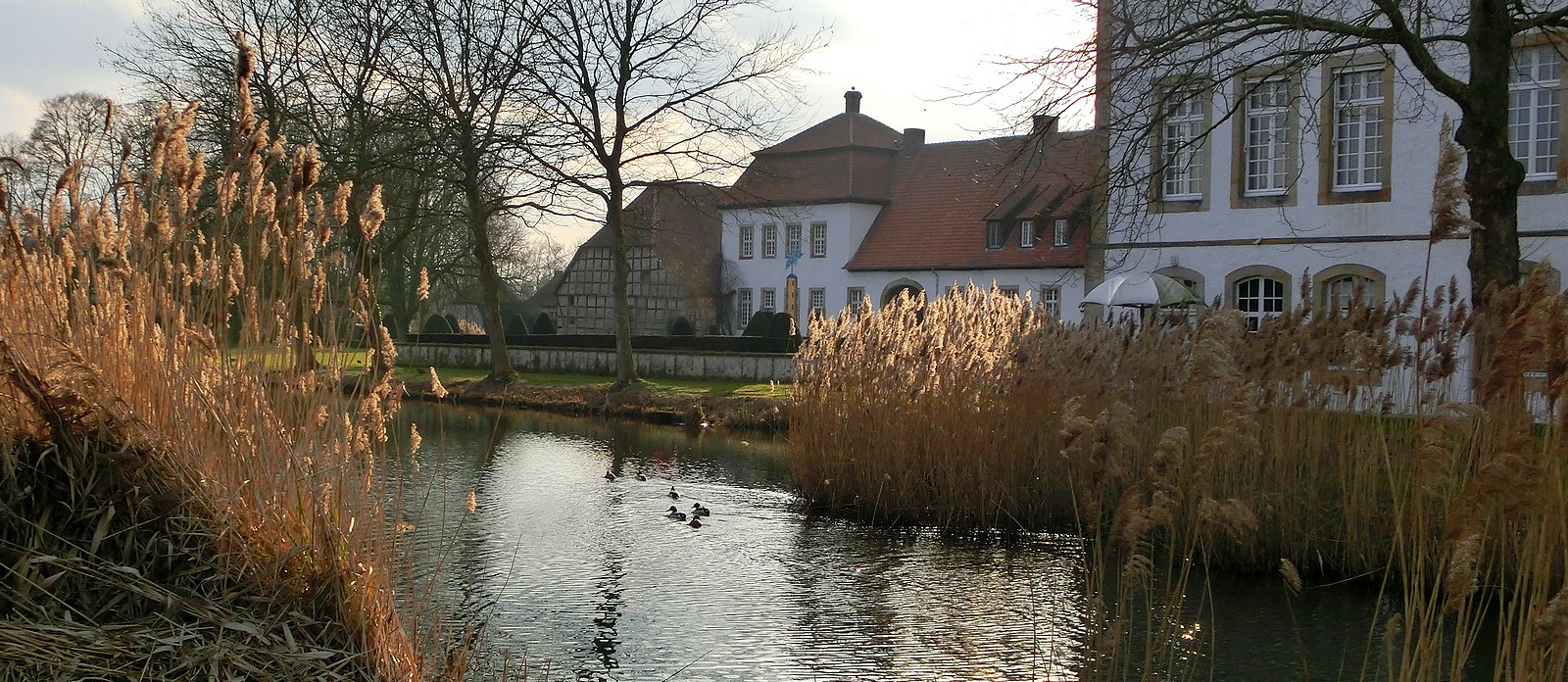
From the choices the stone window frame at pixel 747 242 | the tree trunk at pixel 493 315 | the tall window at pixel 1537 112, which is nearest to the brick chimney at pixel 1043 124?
the tall window at pixel 1537 112

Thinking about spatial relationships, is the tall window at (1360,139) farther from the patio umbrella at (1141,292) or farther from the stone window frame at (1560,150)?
the patio umbrella at (1141,292)

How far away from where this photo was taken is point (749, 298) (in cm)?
4619

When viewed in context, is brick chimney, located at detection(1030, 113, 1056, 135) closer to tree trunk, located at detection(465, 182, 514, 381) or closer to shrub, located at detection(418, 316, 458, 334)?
tree trunk, located at detection(465, 182, 514, 381)

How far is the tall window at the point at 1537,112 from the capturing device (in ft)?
64.6

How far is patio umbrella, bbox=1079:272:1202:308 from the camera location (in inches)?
758

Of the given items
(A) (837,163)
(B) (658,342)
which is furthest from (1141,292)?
(A) (837,163)

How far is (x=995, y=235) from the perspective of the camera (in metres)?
37.9

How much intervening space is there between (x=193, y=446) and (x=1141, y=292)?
16.9m

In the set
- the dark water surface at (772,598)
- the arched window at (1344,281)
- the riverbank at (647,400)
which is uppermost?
the arched window at (1344,281)

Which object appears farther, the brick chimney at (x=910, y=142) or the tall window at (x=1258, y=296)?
the brick chimney at (x=910, y=142)

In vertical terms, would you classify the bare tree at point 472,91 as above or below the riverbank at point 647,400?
above

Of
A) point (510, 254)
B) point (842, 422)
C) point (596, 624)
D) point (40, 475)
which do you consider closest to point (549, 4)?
point (842, 422)

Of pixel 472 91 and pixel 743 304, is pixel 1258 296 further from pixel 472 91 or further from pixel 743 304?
pixel 743 304

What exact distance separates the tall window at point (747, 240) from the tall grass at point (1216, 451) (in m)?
35.7
